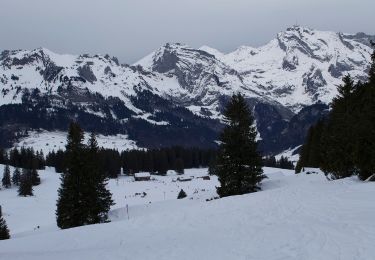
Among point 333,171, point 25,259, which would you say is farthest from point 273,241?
point 333,171

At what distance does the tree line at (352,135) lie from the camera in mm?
31734

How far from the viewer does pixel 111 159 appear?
162 metres

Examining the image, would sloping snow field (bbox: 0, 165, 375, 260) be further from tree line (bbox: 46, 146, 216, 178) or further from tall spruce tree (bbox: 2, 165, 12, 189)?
tree line (bbox: 46, 146, 216, 178)

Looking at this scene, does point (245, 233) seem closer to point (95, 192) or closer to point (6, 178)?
point (95, 192)

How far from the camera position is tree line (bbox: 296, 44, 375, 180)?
31.7 meters

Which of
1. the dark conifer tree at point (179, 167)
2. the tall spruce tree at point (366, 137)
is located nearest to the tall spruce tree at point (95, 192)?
the tall spruce tree at point (366, 137)

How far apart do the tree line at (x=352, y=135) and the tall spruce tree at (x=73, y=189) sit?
21713 millimetres

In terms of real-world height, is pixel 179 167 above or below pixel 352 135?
below

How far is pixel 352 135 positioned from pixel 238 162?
429 inches

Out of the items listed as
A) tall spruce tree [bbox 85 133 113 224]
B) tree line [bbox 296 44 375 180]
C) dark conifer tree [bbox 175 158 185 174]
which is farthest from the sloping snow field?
dark conifer tree [bbox 175 158 185 174]

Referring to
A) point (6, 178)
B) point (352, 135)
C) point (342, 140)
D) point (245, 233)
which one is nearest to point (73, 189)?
point (342, 140)

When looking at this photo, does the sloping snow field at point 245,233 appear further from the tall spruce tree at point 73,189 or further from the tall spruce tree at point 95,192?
the tall spruce tree at point 73,189

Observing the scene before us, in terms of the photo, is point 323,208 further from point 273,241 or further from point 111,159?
point 111,159

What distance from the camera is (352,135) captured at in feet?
109
